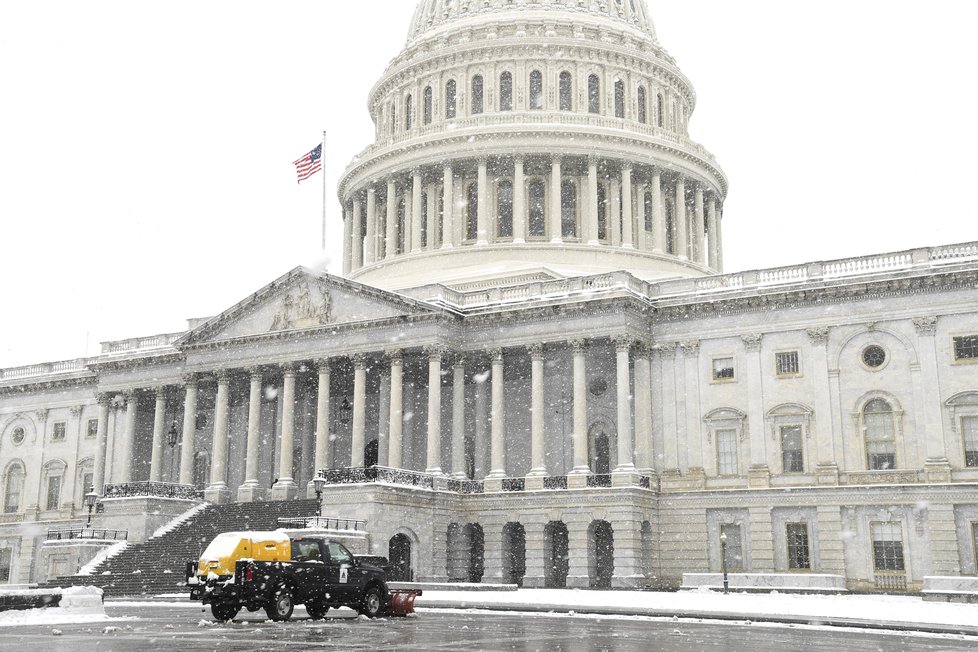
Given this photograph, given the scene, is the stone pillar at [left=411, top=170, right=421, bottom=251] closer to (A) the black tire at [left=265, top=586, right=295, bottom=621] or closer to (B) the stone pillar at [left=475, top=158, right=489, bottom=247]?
(B) the stone pillar at [left=475, top=158, right=489, bottom=247]

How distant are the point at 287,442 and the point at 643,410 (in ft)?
58.1

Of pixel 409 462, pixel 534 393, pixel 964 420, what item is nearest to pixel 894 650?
pixel 964 420

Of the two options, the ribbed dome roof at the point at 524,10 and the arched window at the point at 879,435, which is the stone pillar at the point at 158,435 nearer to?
the ribbed dome roof at the point at 524,10

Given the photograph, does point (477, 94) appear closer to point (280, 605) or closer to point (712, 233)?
point (712, 233)

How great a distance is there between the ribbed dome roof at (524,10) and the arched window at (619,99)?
5445 mm

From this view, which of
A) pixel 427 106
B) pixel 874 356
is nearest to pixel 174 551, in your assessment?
pixel 874 356

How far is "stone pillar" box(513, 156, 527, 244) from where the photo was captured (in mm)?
66438

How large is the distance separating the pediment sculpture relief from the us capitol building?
0.12 meters

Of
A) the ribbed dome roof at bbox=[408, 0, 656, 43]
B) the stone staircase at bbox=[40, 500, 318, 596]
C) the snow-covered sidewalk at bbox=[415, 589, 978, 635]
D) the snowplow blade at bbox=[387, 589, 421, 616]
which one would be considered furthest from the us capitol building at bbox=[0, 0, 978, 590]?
the snowplow blade at bbox=[387, 589, 421, 616]

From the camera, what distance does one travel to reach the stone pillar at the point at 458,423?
175 ft

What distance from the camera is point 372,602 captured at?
25.7 meters

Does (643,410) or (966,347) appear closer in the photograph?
(966,347)

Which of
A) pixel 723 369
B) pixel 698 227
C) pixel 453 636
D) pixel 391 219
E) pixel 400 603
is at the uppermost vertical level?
pixel 391 219

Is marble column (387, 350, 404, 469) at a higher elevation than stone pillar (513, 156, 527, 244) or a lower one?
lower
